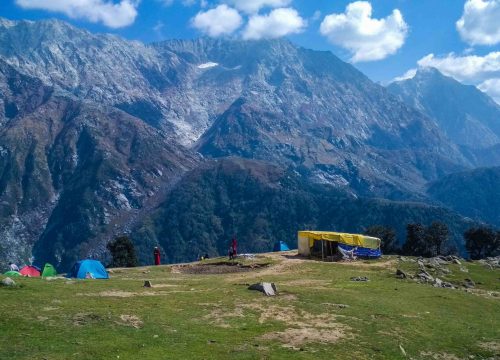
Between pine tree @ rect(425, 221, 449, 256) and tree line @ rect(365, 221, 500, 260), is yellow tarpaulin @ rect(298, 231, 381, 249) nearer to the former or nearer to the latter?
tree line @ rect(365, 221, 500, 260)

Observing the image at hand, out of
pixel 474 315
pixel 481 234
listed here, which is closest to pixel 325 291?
pixel 474 315

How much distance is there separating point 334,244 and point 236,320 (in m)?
40.4

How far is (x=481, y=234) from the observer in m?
133

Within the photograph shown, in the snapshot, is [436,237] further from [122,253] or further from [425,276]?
[425,276]

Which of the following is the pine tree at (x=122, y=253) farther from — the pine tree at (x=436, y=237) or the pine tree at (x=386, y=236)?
the pine tree at (x=436, y=237)

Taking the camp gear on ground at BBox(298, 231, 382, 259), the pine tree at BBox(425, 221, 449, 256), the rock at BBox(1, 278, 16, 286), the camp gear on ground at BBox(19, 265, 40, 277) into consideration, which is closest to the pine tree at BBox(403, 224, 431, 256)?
the pine tree at BBox(425, 221, 449, 256)

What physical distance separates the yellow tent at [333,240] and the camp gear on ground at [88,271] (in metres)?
30.8

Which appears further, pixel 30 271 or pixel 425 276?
pixel 30 271

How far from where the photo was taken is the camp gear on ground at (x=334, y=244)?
69812 millimetres

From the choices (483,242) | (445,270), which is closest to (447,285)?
(445,270)

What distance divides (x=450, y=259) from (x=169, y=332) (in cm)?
5375

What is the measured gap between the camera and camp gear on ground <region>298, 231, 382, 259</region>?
69.8m

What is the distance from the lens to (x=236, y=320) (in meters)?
31.9

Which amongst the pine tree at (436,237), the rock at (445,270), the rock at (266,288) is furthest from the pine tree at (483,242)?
the rock at (266,288)
